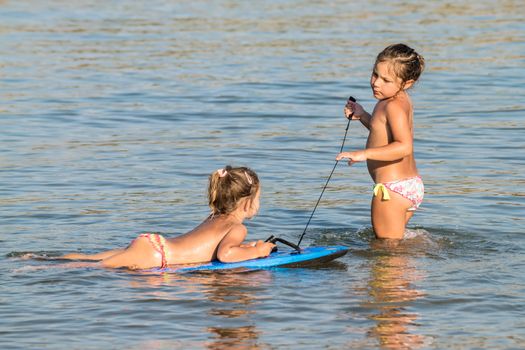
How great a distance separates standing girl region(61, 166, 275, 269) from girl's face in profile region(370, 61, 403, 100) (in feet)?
3.89

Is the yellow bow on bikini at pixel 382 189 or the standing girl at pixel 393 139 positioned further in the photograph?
the yellow bow on bikini at pixel 382 189

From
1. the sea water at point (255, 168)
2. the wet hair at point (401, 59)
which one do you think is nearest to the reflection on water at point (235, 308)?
the sea water at point (255, 168)

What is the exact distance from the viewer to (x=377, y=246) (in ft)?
29.4

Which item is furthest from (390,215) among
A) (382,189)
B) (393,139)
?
(393,139)

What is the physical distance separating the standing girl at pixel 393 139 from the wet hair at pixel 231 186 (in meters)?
0.92

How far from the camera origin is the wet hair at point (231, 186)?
8219 millimetres

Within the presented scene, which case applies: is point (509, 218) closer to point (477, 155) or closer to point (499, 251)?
point (499, 251)

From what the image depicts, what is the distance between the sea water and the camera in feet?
23.9

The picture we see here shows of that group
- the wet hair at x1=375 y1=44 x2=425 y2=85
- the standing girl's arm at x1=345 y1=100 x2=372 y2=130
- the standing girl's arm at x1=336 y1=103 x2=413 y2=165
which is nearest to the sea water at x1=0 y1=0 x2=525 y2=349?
the standing girl's arm at x1=336 y1=103 x2=413 y2=165

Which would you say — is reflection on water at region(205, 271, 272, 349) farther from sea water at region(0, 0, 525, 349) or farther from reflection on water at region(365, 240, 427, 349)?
reflection on water at region(365, 240, 427, 349)

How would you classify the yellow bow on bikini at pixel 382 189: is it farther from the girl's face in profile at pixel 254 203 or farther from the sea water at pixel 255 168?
the girl's face in profile at pixel 254 203

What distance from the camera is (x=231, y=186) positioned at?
822 centimetres

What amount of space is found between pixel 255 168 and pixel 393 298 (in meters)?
4.53

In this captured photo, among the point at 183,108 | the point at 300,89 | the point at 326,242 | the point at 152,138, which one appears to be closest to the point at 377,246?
the point at 326,242
